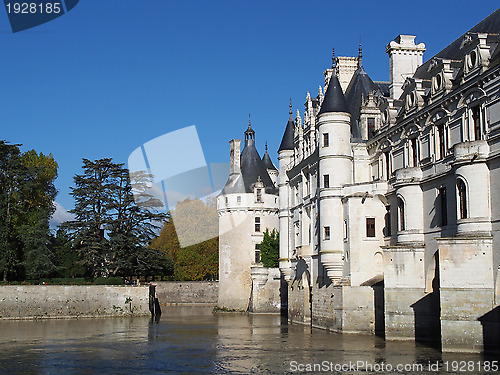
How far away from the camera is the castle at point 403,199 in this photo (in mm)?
21094

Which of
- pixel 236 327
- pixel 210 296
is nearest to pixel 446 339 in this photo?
pixel 236 327

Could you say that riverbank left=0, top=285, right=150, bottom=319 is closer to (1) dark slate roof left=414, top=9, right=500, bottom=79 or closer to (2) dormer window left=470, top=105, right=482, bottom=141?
(1) dark slate roof left=414, top=9, right=500, bottom=79

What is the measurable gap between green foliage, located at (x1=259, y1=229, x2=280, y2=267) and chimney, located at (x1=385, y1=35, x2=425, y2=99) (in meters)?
17.5

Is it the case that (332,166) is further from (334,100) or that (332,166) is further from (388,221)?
(388,221)

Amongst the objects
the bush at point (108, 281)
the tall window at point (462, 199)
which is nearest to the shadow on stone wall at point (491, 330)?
the tall window at point (462, 199)

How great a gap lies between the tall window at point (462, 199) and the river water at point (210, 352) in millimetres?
4738

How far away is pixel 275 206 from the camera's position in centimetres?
5153

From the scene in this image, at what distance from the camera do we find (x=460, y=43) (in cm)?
2969

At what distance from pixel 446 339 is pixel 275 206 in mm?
31233

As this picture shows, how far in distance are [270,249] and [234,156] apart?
875 centimetres

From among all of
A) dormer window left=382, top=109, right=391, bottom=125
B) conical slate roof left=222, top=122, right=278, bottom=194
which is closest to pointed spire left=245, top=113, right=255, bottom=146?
conical slate roof left=222, top=122, right=278, bottom=194

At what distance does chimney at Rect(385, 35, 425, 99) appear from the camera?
34.1m

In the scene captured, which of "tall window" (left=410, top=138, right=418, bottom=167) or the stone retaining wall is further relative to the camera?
the stone retaining wall

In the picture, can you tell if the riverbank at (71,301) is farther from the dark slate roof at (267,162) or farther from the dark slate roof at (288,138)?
the dark slate roof at (267,162)
